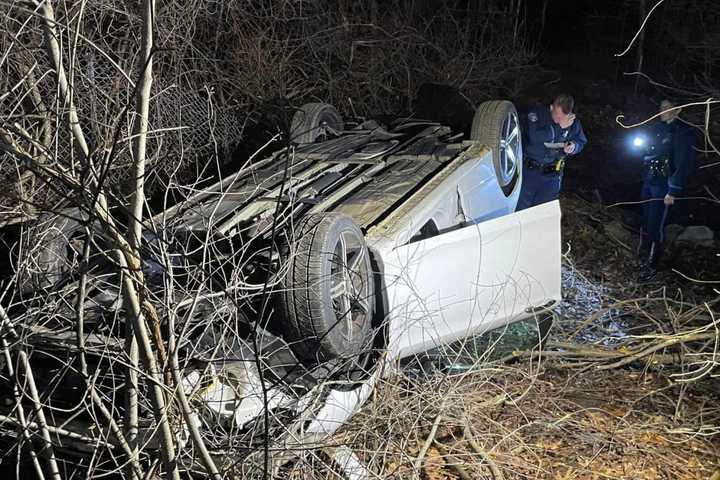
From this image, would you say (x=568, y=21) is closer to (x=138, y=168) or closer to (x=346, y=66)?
(x=346, y=66)

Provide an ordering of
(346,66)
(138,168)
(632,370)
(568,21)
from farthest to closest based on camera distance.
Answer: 1. (568,21)
2. (346,66)
3. (632,370)
4. (138,168)

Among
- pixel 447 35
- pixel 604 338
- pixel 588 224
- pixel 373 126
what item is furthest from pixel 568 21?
pixel 604 338

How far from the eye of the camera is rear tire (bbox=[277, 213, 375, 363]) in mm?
3766

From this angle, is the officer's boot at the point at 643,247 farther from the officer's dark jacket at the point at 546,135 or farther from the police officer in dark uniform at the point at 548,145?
the officer's dark jacket at the point at 546,135

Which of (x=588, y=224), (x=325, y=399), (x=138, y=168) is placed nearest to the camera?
(x=138, y=168)

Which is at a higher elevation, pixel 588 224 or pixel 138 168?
pixel 138 168

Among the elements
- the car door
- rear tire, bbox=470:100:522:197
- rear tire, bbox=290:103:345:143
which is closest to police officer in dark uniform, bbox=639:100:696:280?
rear tire, bbox=470:100:522:197

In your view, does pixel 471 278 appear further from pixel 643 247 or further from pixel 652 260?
pixel 643 247

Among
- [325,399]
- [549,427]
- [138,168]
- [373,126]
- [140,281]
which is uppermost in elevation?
[138,168]

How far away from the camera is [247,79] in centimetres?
920

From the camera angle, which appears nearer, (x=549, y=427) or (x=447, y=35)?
(x=549, y=427)

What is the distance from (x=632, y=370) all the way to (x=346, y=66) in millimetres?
6194

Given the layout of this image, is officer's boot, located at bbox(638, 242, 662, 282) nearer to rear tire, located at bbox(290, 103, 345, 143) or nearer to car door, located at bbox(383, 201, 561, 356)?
car door, located at bbox(383, 201, 561, 356)

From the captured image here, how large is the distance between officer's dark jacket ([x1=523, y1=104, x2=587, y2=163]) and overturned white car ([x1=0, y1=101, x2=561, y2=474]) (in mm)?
960
